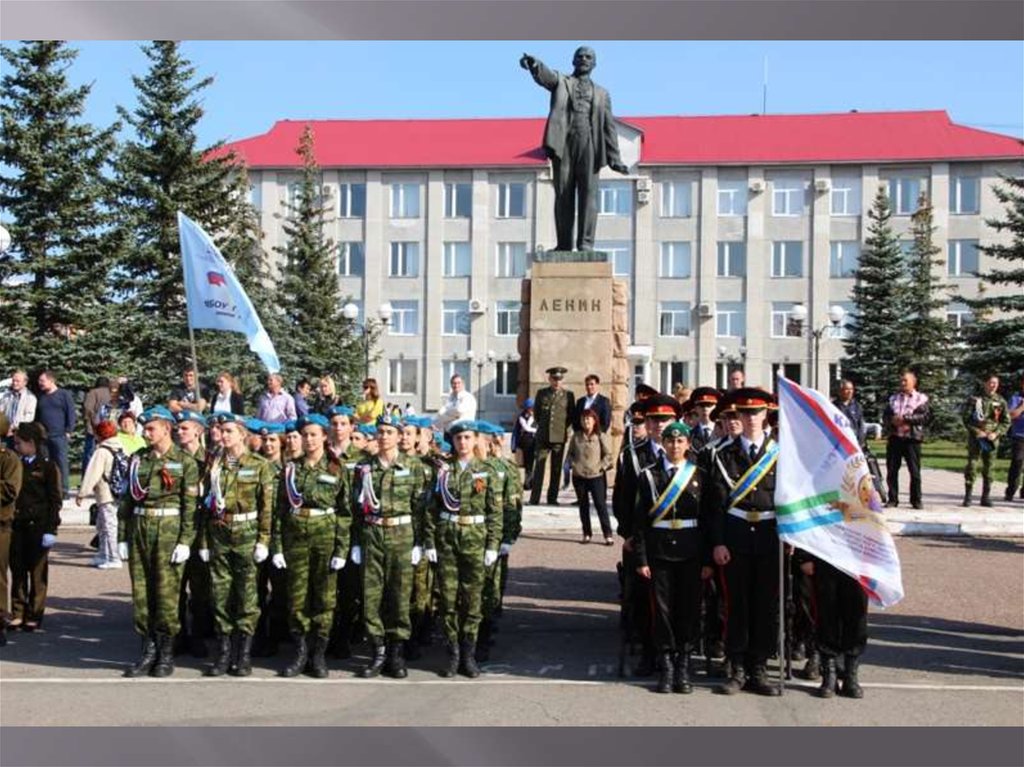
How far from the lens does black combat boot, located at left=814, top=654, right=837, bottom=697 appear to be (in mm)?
7152

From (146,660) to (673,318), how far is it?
4633 cm

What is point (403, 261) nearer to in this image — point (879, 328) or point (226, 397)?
point (879, 328)

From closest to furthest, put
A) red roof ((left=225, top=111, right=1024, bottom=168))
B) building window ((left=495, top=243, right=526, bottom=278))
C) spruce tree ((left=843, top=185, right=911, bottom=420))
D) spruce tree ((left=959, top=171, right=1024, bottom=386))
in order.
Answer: spruce tree ((left=959, top=171, right=1024, bottom=386)) < spruce tree ((left=843, top=185, right=911, bottom=420)) < red roof ((left=225, top=111, right=1024, bottom=168)) < building window ((left=495, top=243, right=526, bottom=278))

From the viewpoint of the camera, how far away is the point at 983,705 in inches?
273

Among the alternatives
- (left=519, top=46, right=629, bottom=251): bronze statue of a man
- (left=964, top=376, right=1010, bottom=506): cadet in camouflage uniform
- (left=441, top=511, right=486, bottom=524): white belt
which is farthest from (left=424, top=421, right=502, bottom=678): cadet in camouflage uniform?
(left=964, top=376, right=1010, bottom=506): cadet in camouflage uniform

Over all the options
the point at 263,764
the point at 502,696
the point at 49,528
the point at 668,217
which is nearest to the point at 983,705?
the point at 502,696

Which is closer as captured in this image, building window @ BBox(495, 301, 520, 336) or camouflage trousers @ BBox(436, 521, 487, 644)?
camouflage trousers @ BBox(436, 521, 487, 644)

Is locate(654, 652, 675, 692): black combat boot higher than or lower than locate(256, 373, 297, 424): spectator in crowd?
lower

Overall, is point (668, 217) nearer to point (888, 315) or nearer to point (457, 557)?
point (888, 315)

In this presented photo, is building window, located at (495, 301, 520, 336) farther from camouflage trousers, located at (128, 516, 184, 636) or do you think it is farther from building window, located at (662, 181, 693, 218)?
camouflage trousers, located at (128, 516, 184, 636)

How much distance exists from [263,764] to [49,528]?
4201 millimetres

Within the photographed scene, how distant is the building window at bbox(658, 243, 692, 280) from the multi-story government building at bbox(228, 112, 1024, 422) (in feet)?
0.22

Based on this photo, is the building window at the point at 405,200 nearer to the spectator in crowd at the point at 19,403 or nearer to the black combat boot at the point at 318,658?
the spectator in crowd at the point at 19,403

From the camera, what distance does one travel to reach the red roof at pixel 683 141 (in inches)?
2041
